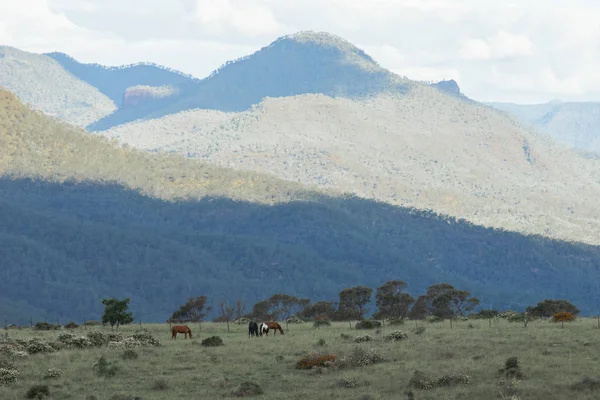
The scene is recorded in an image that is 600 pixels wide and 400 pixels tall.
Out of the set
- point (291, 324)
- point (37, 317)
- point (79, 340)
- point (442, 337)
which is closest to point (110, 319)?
point (291, 324)

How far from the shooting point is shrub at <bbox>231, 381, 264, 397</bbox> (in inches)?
1421

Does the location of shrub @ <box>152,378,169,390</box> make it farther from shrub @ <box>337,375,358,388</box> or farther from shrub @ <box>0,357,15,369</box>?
shrub @ <box>0,357,15,369</box>

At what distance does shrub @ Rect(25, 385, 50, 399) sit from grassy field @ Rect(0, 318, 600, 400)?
335mm

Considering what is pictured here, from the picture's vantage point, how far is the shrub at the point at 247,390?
36094mm

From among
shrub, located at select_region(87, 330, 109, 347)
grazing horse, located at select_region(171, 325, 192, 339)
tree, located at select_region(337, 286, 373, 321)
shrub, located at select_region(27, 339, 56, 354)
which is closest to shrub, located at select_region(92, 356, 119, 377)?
shrub, located at select_region(27, 339, 56, 354)

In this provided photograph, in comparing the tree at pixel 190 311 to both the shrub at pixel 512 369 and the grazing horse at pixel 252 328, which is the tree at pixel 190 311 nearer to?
the grazing horse at pixel 252 328

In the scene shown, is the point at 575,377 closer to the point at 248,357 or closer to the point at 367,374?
the point at 367,374

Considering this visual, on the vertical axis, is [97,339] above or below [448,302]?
below

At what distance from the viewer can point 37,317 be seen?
179 metres

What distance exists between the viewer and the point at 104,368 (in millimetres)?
40406

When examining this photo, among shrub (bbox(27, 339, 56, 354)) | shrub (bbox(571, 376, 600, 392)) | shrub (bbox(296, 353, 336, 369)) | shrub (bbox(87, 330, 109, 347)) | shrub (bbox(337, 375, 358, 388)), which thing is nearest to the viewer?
shrub (bbox(571, 376, 600, 392))

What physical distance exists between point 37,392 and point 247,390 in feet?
25.0

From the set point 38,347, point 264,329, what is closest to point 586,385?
point 264,329

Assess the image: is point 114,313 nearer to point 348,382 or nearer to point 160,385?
point 160,385
